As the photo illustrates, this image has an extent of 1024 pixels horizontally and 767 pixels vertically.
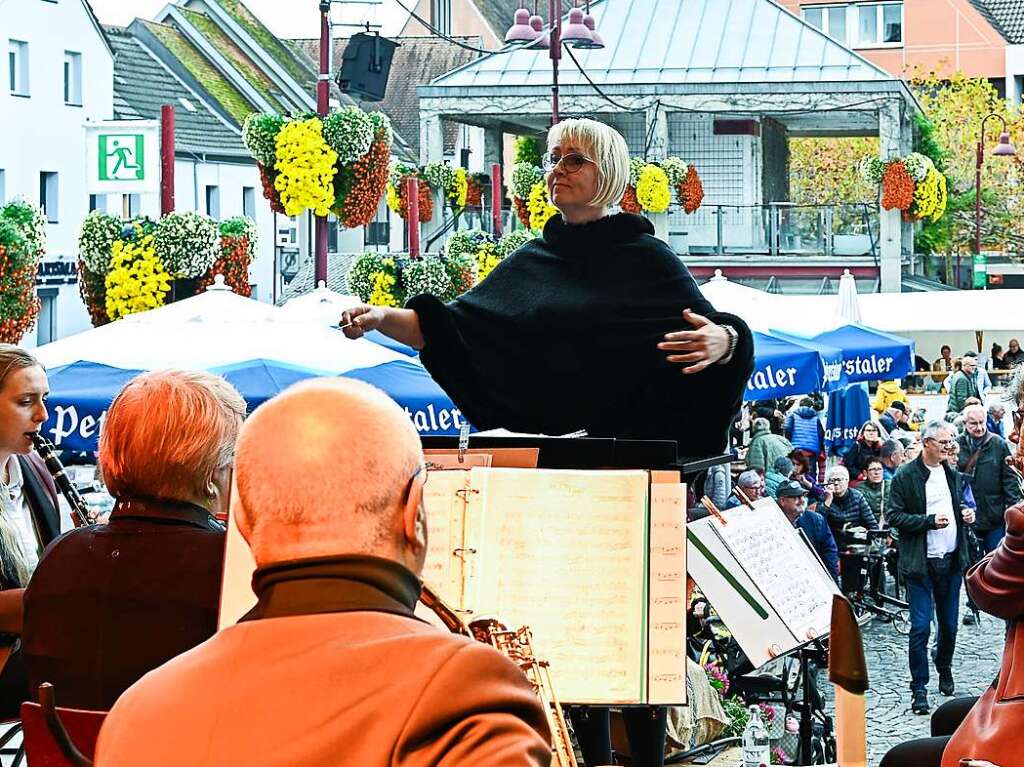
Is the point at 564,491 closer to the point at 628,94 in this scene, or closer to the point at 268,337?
the point at 268,337

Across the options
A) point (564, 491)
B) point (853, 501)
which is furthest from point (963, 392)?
point (564, 491)

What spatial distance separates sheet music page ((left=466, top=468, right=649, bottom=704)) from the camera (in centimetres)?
359

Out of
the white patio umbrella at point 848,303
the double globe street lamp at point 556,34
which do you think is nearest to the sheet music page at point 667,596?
the white patio umbrella at point 848,303

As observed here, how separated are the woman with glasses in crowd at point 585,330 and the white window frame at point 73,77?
39148 millimetres

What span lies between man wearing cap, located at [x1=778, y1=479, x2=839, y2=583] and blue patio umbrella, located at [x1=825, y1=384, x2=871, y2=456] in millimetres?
8705

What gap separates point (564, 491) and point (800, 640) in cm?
183

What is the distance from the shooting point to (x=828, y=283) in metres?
39.0

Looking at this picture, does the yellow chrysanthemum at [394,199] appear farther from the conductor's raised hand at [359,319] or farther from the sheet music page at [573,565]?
the sheet music page at [573,565]

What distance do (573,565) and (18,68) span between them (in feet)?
127

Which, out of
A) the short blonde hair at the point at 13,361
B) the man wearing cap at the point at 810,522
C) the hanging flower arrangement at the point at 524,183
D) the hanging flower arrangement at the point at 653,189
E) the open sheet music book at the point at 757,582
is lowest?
the man wearing cap at the point at 810,522

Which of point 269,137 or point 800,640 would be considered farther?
point 269,137

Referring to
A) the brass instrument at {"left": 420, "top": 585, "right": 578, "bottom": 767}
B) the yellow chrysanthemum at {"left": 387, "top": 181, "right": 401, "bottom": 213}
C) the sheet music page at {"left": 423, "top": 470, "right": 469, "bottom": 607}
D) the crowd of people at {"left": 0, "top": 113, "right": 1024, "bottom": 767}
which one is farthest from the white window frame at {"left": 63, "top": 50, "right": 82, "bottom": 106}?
the brass instrument at {"left": 420, "top": 585, "right": 578, "bottom": 767}

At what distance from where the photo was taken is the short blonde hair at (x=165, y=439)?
3859 millimetres

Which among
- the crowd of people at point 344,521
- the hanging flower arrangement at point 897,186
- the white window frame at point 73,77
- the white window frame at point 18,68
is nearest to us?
the crowd of people at point 344,521
